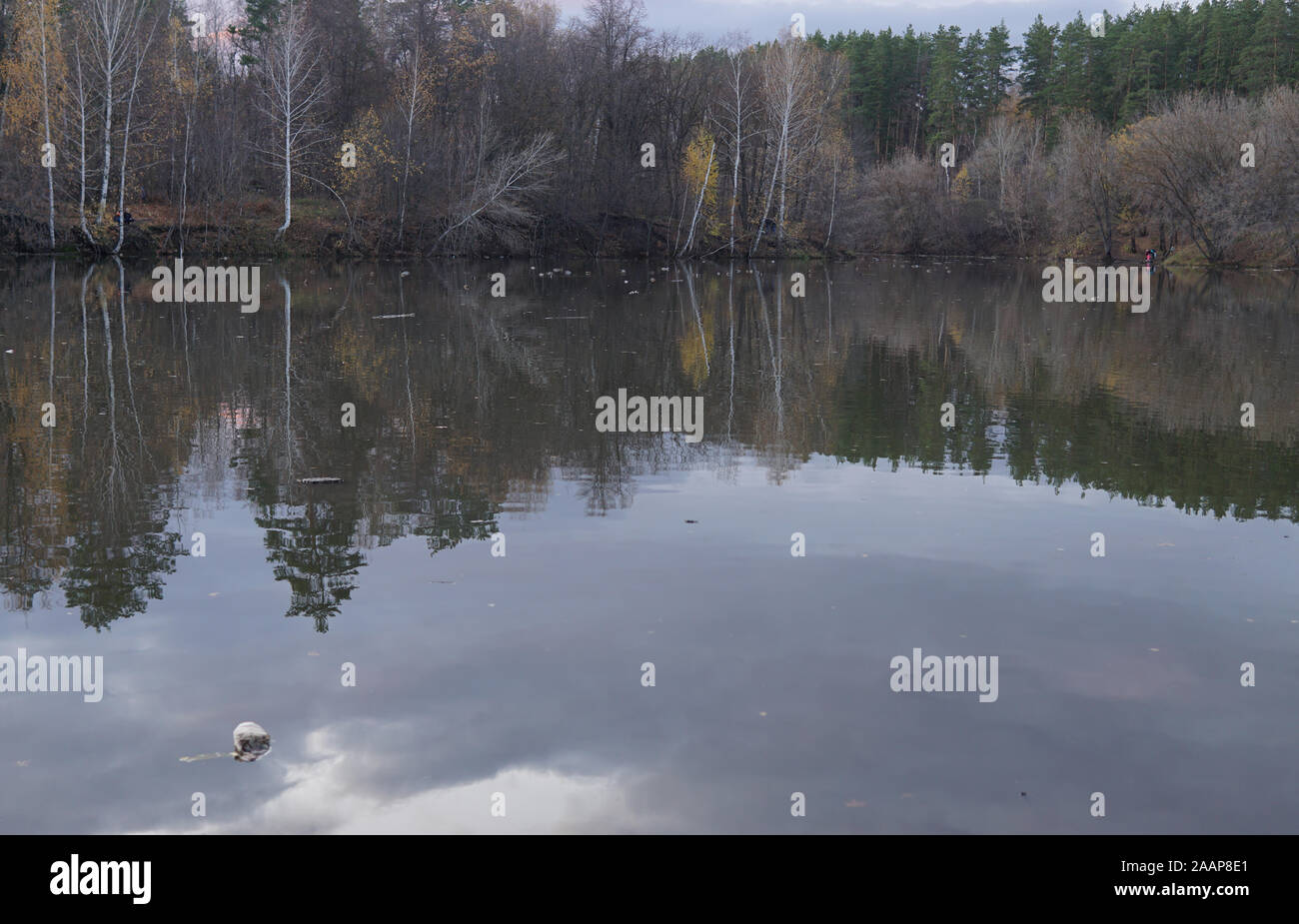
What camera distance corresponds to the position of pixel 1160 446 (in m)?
12.8

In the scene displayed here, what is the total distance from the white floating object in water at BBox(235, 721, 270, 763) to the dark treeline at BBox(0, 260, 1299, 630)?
162 cm

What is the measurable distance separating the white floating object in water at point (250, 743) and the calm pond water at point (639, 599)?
81mm

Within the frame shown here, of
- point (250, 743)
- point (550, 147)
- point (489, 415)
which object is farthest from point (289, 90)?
point (250, 743)

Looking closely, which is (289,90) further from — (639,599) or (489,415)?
(639,599)

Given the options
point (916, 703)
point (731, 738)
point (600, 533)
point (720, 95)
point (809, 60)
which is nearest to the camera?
point (731, 738)

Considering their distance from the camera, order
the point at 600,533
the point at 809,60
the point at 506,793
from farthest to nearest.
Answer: the point at 809,60
the point at 600,533
the point at 506,793

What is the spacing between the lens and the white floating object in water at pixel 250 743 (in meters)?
5.33

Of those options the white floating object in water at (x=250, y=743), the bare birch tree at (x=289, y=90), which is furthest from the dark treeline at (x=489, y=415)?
the bare birch tree at (x=289, y=90)

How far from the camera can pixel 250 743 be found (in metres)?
5.38

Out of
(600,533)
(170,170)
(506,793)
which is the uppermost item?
(170,170)

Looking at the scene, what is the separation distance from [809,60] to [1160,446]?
5728 cm

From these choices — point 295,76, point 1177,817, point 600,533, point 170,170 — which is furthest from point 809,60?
point 1177,817

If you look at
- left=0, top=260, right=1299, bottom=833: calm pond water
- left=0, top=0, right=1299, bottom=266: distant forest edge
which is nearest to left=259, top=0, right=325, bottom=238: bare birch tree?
left=0, top=0, right=1299, bottom=266: distant forest edge
